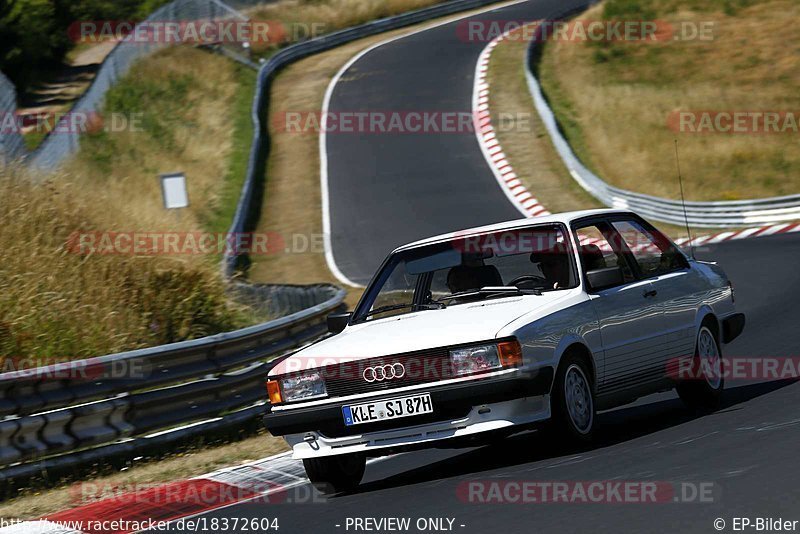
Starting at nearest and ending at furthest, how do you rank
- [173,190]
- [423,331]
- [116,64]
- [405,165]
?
[423,331] → [173,190] → [405,165] → [116,64]

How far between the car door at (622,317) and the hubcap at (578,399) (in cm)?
21

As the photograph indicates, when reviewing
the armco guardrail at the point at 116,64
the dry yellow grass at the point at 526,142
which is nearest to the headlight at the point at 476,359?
the dry yellow grass at the point at 526,142

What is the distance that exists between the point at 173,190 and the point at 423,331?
14110 mm

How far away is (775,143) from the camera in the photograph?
3556 cm

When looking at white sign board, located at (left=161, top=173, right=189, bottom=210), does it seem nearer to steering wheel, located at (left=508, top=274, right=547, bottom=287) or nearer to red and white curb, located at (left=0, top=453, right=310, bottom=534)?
red and white curb, located at (left=0, top=453, right=310, bottom=534)

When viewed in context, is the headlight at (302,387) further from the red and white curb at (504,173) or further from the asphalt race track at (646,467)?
the red and white curb at (504,173)

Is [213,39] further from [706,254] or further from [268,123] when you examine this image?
[706,254]

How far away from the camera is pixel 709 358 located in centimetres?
895

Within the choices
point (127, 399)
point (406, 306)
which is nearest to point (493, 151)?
point (127, 399)

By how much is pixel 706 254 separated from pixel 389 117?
17.2 metres

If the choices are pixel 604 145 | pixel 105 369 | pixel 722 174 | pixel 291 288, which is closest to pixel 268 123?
pixel 604 145

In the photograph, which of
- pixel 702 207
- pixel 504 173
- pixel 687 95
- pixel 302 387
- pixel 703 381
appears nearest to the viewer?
pixel 302 387

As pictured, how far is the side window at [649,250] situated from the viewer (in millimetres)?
8688

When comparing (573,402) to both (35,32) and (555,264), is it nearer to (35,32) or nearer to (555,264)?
(555,264)
